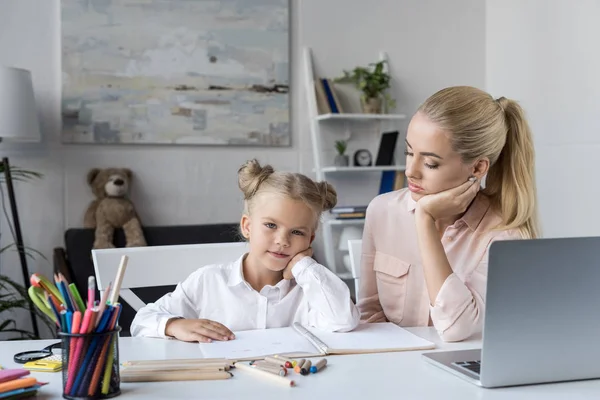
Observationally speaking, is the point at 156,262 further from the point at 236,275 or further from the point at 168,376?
the point at 168,376

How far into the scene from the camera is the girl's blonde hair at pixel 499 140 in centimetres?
161

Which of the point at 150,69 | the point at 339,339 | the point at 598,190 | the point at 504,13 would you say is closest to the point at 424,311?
the point at 339,339

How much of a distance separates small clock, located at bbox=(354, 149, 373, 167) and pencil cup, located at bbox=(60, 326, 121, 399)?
10.1 feet

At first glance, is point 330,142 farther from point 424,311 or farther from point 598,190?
point 424,311

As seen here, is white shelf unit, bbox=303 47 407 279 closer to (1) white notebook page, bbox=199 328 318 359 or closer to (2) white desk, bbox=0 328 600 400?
(1) white notebook page, bbox=199 328 318 359

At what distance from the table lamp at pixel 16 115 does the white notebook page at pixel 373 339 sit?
7.19ft

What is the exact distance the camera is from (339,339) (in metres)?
→ 1.37

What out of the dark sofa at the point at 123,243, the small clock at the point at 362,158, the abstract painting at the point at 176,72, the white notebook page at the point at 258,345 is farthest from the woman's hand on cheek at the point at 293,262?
the small clock at the point at 362,158

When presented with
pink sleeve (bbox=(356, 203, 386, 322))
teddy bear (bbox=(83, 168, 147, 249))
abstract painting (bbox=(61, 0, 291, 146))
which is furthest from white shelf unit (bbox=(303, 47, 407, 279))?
pink sleeve (bbox=(356, 203, 386, 322))

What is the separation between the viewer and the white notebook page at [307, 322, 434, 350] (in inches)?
51.4

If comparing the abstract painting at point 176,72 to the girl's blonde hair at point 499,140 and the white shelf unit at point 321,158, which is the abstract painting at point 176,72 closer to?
the white shelf unit at point 321,158

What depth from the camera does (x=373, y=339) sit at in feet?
4.50

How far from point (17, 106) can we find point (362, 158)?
1.79 metres

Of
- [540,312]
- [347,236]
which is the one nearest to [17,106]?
[347,236]
